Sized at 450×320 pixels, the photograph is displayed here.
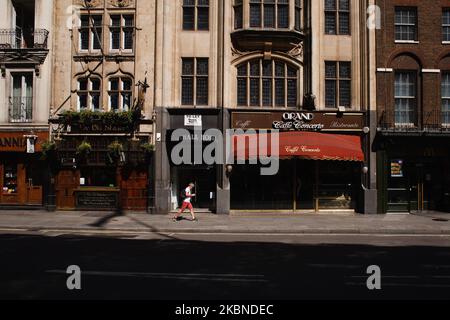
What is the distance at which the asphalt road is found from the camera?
272 inches

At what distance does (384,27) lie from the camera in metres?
21.4

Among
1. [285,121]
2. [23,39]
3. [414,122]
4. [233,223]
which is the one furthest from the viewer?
[23,39]

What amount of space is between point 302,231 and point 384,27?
12426mm

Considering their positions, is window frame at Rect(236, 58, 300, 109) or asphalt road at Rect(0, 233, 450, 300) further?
window frame at Rect(236, 58, 300, 109)

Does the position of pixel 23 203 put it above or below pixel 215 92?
below

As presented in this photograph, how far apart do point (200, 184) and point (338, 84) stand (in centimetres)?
895

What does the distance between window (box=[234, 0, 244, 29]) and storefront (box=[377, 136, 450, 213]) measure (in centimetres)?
939

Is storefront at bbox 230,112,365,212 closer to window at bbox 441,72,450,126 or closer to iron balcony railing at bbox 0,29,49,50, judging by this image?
window at bbox 441,72,450,126

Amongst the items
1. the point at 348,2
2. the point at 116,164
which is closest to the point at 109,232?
the point at 116,164

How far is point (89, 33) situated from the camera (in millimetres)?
21703

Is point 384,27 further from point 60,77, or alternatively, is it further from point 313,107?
point 60,77

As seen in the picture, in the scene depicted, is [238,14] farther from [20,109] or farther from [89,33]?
[20,109]

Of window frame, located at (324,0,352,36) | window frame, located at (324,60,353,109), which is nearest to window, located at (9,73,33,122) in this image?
window frame, located at (324,60,353,109)

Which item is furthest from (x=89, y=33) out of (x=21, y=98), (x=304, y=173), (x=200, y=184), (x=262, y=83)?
(x=304, y=173)
